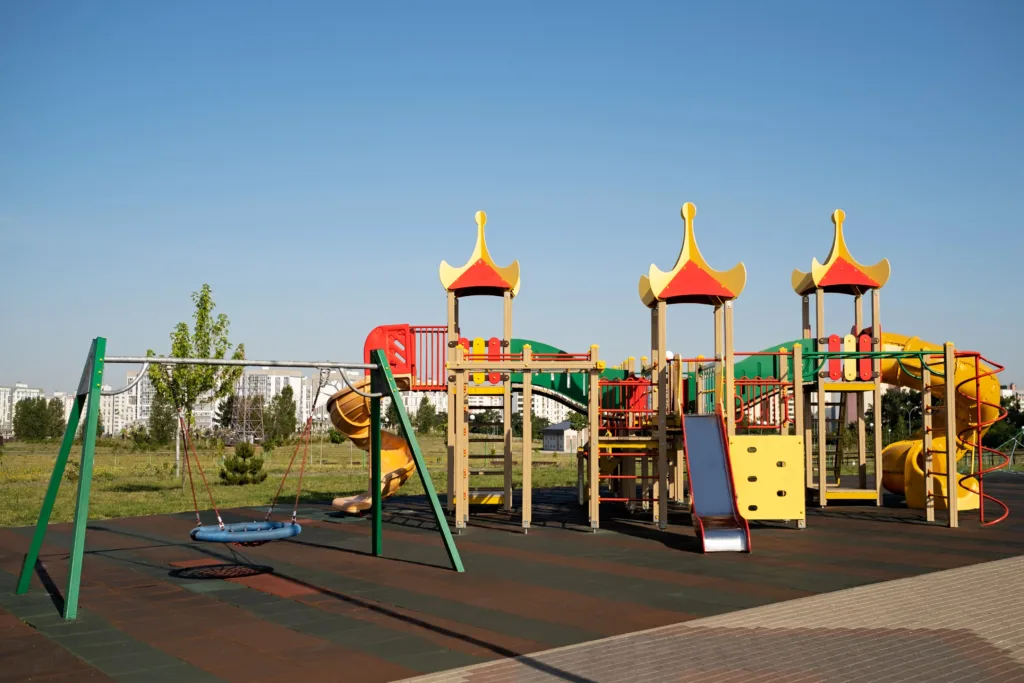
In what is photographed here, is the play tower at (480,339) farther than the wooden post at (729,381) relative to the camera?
Yes

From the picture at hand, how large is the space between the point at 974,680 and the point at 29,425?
3430 inches

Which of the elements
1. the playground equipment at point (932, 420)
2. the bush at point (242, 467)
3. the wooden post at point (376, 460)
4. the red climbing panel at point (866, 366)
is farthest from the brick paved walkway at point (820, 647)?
the bush at point (242, 467)

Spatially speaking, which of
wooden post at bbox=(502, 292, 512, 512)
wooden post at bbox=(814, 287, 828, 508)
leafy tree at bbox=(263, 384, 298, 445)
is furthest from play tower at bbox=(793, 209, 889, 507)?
leafy tree at bbox=(263, 384, 298, 445)

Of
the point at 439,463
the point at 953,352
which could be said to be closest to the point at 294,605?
the point at 953,352

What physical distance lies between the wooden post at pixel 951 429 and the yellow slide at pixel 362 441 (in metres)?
10.4

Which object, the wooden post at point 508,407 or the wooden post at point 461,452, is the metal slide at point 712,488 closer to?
the wooden post at point 508,407

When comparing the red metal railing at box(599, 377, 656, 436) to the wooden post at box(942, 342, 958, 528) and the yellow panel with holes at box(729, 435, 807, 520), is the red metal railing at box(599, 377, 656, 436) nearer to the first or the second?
the yellow panel with holes at box(729, 435, 807, 520)

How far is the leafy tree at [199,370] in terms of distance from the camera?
28.0m

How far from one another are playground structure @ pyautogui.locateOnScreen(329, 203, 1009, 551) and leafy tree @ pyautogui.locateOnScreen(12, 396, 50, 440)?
68.2m

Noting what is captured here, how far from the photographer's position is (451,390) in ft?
54.8

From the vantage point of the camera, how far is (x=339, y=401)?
18.9 m

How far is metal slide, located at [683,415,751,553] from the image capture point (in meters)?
13.2

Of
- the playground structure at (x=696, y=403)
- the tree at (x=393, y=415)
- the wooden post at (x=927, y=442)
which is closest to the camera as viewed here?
the tree at (x=393, y=415)

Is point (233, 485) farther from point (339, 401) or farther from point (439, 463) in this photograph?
point (439, 463)
